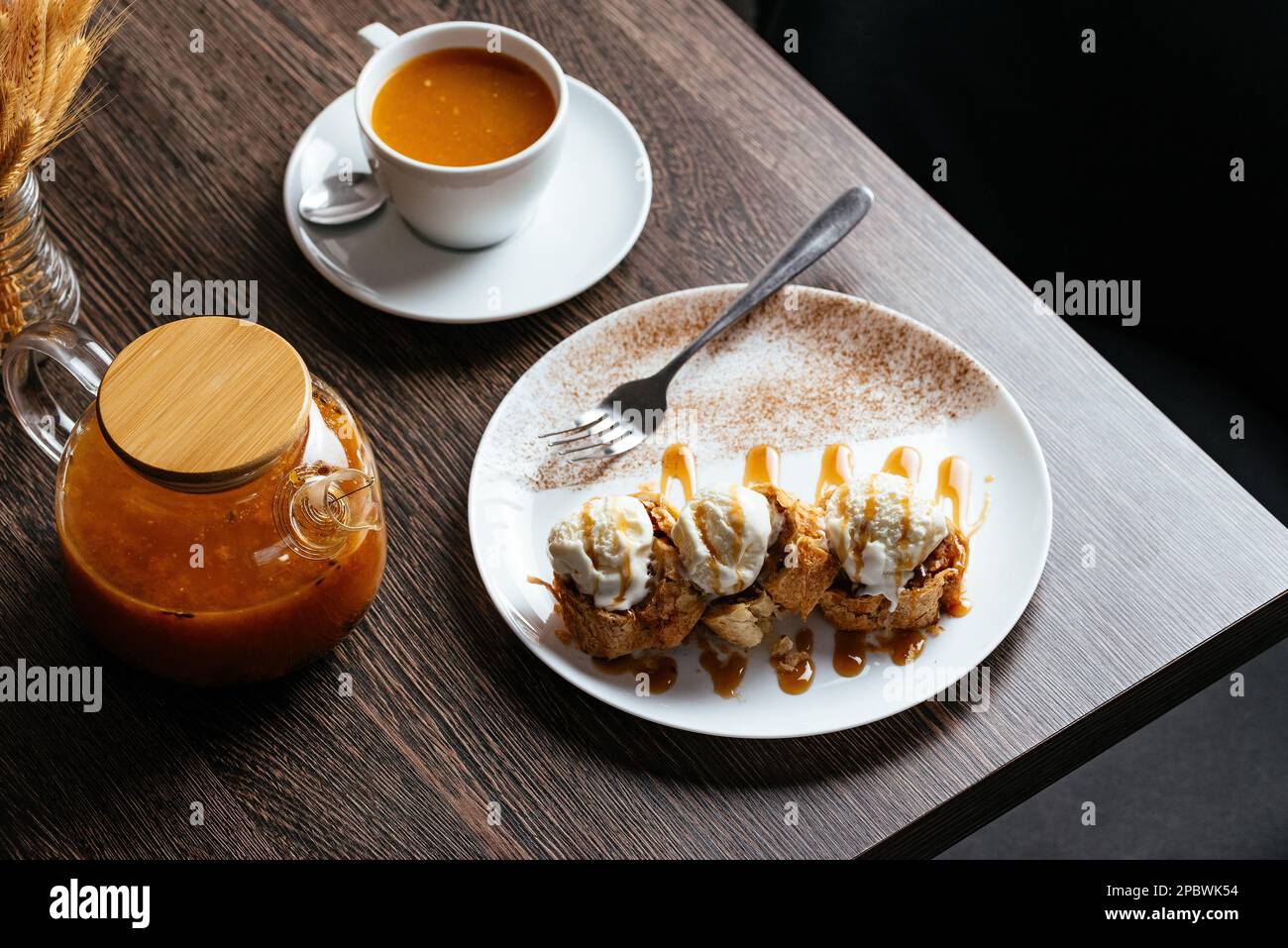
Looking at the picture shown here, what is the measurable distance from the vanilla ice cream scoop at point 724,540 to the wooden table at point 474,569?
0.16 metres

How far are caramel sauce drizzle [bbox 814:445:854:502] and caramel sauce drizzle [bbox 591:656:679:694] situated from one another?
0.23 metres

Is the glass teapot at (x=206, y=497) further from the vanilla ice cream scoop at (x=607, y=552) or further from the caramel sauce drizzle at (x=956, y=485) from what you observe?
the caramel sauce drizzle at (x=956, y=485)

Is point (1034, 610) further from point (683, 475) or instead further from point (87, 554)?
point (87, 554)

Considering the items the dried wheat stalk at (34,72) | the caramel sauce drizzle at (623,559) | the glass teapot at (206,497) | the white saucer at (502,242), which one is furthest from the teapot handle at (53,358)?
the caramel sauce drizzle at (623,559)

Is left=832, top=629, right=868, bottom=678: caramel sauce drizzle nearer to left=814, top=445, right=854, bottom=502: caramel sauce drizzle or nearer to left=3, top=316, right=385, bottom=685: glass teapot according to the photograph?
left=814, top=445, right=854, bottom=502: caramel sauce drizzle

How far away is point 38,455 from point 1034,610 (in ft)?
3.18

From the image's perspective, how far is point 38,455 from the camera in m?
1.17

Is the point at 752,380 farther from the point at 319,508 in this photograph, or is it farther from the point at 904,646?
the point at 319,508

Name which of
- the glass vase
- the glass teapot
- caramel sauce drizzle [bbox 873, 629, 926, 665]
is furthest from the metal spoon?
caramel sauce drizzle [bbox 873, 629, 926, 665]

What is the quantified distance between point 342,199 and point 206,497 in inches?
20.7

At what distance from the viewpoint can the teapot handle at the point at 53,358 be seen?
98cm

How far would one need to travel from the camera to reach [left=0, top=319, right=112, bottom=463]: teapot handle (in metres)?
0.98
